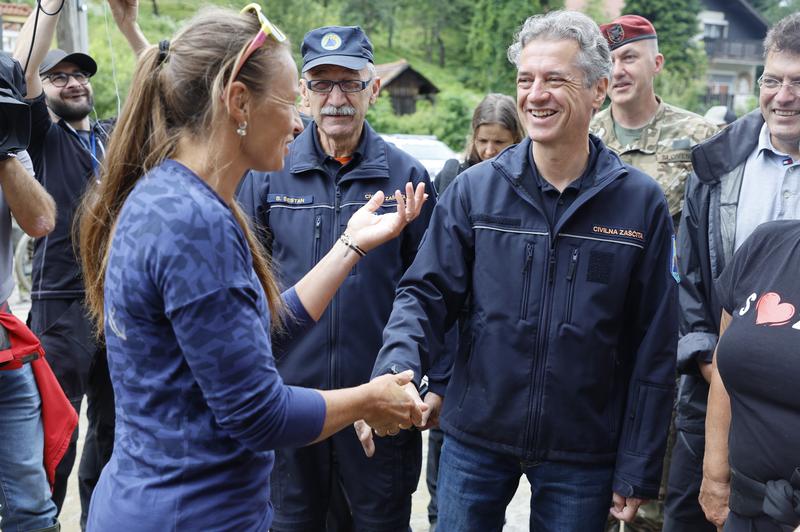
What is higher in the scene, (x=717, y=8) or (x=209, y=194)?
(x=717, y=8)

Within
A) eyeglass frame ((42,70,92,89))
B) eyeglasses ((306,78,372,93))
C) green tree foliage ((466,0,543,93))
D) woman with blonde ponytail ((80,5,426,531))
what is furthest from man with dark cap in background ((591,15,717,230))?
green tree foliage ((466,0,543,93))

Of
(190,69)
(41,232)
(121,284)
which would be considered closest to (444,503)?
(121,284)

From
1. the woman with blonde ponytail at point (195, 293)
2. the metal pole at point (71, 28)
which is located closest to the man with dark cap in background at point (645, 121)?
the woman with blonde ponytail at point (195, 293)

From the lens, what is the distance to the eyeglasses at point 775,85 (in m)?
2.83

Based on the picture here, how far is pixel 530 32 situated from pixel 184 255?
5.08ft

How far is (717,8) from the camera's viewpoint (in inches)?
2084

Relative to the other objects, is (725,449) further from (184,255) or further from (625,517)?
(184,255)

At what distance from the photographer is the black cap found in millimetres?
4332

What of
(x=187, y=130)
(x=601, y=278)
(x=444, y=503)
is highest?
(x=187, y=130)

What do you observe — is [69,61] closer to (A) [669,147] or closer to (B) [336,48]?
(B) [336,48]

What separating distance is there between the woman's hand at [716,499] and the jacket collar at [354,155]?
5.44 feet

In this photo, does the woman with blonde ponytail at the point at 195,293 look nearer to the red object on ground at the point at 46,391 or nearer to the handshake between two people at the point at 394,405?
the handshake between two people at the point at 394,405

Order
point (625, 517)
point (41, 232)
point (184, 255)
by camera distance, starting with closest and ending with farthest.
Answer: point (184, 255) → point (625, 517) → point (41, 232)

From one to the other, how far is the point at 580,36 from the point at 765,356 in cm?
116
